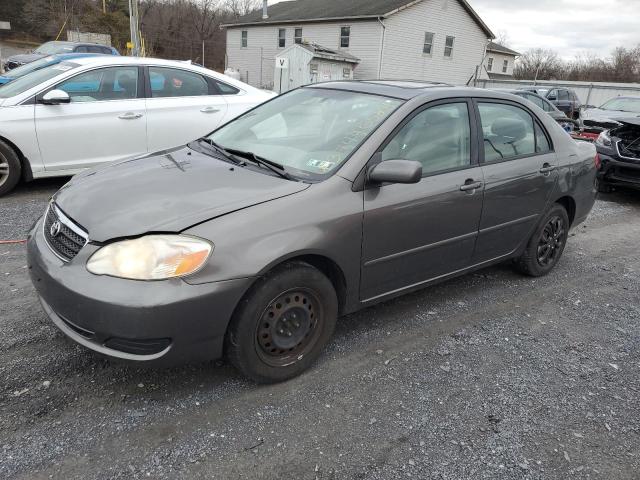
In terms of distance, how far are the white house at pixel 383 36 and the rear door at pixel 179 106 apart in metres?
22.5

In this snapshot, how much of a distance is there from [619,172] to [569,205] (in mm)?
4122

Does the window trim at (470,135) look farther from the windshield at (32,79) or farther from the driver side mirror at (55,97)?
the windshield at (32,79)

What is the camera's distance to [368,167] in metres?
2.93

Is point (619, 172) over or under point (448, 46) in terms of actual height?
under

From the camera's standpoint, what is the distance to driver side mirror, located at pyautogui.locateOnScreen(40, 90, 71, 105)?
18.0 ft

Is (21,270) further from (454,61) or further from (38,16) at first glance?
(38,16)

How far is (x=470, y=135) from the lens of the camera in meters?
3.59

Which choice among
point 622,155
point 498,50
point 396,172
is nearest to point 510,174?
point 396,172

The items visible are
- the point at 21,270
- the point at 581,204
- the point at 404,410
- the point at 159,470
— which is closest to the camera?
the point at 159,470

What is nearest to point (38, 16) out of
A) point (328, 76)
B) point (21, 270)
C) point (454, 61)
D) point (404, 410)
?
point (328, 76)

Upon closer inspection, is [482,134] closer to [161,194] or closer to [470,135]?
[470,135]

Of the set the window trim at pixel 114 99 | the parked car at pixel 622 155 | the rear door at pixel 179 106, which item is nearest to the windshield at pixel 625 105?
the parked car at pixel 622 155

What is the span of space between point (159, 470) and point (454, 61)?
109 ft

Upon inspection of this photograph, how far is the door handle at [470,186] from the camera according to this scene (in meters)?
3.44
